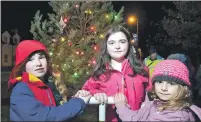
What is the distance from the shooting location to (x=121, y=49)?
312 cm

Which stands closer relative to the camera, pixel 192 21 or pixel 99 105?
pixel 99 105

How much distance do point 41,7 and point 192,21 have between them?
6847mm

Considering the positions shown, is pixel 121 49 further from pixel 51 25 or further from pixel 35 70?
pixel 51 25

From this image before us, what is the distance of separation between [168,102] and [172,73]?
19 centimetres

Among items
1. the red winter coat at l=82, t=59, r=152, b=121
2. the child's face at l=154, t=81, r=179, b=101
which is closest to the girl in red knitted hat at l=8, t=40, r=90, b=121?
the red winter coat at l=82, t=59, r=152, b=121

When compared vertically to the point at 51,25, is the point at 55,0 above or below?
above

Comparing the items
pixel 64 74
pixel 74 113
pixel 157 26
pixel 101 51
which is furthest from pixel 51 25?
pixel 157 26

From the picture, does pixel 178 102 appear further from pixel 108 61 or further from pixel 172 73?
pixel 108 61

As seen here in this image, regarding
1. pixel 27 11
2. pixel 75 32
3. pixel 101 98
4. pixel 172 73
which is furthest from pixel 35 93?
pixel 27 11

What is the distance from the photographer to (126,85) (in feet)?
10.4

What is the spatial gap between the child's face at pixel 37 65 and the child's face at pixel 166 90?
817mm

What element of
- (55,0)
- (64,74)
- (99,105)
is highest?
(55,0)

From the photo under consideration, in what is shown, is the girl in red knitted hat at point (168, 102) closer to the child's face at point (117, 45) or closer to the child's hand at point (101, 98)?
the child's hand at point (101, 98)

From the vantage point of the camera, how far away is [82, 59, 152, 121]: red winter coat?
3137mm
